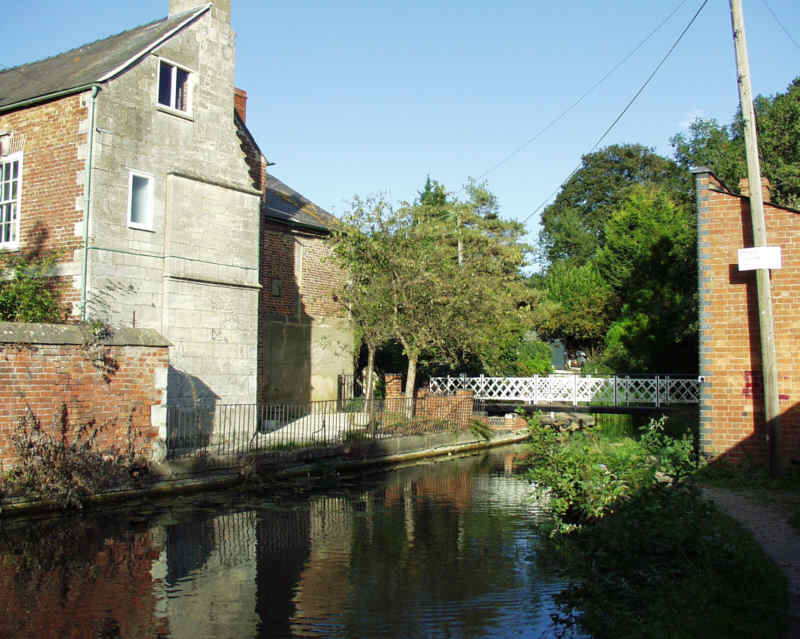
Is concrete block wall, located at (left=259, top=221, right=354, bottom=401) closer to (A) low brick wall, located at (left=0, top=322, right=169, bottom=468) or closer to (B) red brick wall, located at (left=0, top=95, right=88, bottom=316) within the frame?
(B) red brick wall, located at (left=0, top=95, right=88, bottom=316)

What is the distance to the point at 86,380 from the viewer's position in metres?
13.3

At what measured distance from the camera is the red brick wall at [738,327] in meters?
12.4

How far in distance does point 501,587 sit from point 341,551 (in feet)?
8.75

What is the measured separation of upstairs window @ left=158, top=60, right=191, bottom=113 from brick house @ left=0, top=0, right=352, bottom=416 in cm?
3

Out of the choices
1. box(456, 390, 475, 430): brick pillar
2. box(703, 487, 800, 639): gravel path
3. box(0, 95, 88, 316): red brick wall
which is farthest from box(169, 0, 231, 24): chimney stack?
box(703, 487, 800, 639): gravel path

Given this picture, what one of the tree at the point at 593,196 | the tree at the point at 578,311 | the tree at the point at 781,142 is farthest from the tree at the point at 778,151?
the tree at the point at 593,196

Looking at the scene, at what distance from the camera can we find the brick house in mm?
16312

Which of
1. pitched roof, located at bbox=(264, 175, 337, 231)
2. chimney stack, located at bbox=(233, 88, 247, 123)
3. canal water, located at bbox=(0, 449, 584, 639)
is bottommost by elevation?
canal water, located at bbox=(0, 449, 584, 639)

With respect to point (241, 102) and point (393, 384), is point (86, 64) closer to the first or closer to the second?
point (241, 102)

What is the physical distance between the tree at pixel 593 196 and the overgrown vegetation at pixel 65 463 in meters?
51.9

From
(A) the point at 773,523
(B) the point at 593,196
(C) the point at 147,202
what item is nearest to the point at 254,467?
(C) the point at 147,202

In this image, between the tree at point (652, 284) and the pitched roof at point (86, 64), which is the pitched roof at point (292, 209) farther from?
the tree at point (652, 284)

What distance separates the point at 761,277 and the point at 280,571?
8508 millimetres

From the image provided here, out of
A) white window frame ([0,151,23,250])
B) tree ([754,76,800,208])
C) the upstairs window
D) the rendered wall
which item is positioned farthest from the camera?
tree ([754,76,800,208])
